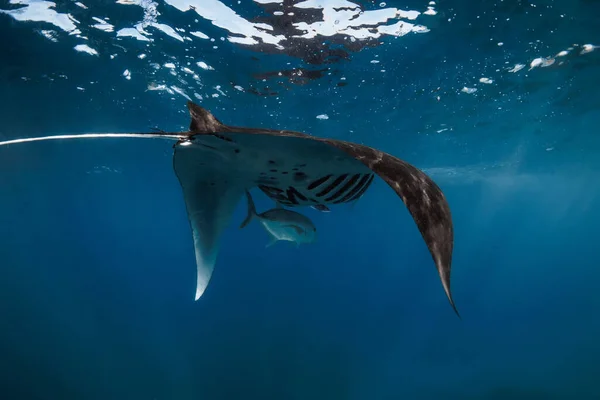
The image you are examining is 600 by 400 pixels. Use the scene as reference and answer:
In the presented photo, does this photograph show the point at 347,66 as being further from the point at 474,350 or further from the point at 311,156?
the point at 474,350

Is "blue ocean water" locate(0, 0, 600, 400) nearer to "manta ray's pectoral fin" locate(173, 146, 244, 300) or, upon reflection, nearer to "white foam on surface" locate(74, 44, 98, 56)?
"white foam on surface" locate(74, 44, 98, 56)

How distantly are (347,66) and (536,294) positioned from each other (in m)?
54.8

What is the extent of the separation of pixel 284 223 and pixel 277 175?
208 centimetres

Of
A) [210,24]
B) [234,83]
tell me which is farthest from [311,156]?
[234,83]

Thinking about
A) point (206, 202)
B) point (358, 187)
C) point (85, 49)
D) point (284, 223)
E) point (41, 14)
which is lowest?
point (284, 223)

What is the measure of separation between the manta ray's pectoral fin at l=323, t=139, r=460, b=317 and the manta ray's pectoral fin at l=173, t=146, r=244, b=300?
1.36 metres

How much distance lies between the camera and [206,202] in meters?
3.41

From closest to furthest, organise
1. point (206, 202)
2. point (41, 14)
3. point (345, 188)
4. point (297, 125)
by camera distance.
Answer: point (345, 188) < point (206, 202) < point (41, 14) < point (297, 125)

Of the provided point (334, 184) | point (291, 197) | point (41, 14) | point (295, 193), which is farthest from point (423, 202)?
point (41, 14)

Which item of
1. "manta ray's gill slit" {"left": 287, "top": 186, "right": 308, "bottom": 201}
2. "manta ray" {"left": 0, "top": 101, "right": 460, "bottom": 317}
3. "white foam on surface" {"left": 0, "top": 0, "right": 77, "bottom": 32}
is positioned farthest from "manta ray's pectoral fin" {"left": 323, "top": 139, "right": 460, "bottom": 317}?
"white foam on surface" {"left": 0, "top": 0, "right": 77, "bottom": 32}

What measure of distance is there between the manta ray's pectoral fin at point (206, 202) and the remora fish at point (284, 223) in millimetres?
435

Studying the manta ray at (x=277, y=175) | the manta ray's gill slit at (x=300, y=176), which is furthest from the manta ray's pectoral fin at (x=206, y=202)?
the manta ray's gill slit at (x=300, y=176)

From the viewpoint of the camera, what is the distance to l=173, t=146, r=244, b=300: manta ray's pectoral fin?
9.98 ft

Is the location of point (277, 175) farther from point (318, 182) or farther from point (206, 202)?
point (206, 202)
